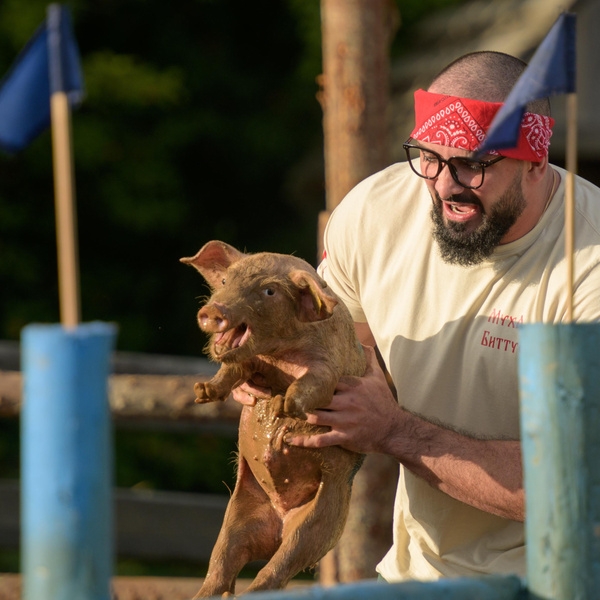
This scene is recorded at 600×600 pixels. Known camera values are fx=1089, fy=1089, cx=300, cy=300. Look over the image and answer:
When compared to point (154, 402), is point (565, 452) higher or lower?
higher

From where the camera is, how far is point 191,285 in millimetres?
9969

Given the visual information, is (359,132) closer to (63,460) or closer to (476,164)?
(476,164)

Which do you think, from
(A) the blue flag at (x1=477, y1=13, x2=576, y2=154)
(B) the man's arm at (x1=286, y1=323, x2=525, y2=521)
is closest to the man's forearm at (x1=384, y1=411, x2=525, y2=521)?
(B) the man's arm at (x1=286, y1=323, x2=525, y2=521)

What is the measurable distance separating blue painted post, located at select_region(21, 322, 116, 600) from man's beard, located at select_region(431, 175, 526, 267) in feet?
5.42

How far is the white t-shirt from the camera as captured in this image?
299 centimetres

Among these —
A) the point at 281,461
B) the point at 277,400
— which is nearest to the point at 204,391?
the point at 277,400

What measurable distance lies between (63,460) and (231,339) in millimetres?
915

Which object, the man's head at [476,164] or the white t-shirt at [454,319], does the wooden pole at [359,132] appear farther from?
the man's head at [476,164]

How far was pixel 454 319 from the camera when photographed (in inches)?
121

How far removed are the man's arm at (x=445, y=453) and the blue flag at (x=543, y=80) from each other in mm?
1037

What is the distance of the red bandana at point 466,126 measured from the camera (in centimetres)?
294

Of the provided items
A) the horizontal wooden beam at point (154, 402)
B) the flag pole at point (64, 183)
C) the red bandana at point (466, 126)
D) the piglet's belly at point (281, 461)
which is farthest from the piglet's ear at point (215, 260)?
the horizontal wooden beam at point (154, 402)

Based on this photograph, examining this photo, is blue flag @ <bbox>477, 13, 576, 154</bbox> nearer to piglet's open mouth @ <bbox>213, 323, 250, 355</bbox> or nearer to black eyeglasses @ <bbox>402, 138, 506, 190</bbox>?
piglet's open mouth @ <bbox>213, 323, 250, 355</bbox>

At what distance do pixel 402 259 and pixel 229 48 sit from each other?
734cm
